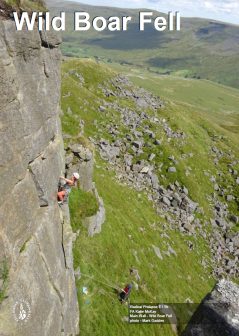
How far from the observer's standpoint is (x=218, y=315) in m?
13.9

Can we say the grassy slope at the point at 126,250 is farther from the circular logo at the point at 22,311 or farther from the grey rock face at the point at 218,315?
the grey rock face at the point at 218,315

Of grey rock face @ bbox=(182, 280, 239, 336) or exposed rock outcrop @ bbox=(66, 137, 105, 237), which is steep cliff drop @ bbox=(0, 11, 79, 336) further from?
exposed rock outcrop @ bbox=(66, 137, 105, 237)

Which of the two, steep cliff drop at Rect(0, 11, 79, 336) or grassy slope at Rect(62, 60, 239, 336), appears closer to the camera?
steep cliff drop at Rect(0, 11, 79, 336)

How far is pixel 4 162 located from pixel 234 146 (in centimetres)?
10765

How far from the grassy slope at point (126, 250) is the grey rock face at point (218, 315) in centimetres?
2443

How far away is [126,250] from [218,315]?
37.2m

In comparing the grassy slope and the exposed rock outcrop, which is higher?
the exposed rock outcrop

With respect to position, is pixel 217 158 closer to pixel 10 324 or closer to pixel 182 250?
pixel 182 250

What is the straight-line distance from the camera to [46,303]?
25.8 meters

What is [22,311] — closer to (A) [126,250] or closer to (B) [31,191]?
(B) [31,191]

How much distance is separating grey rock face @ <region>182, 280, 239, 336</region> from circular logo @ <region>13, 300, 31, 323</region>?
11.2 m

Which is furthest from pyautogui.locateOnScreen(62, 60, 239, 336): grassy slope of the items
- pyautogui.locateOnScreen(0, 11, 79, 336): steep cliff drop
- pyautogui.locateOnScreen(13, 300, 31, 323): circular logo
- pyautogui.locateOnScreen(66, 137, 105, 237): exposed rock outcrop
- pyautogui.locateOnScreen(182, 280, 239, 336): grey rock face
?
pyautogui.locateOnScreen(182, 280, 239, 336): grey rock face

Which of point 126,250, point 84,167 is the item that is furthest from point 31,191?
point 126,250

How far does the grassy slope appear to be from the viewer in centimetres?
4050
